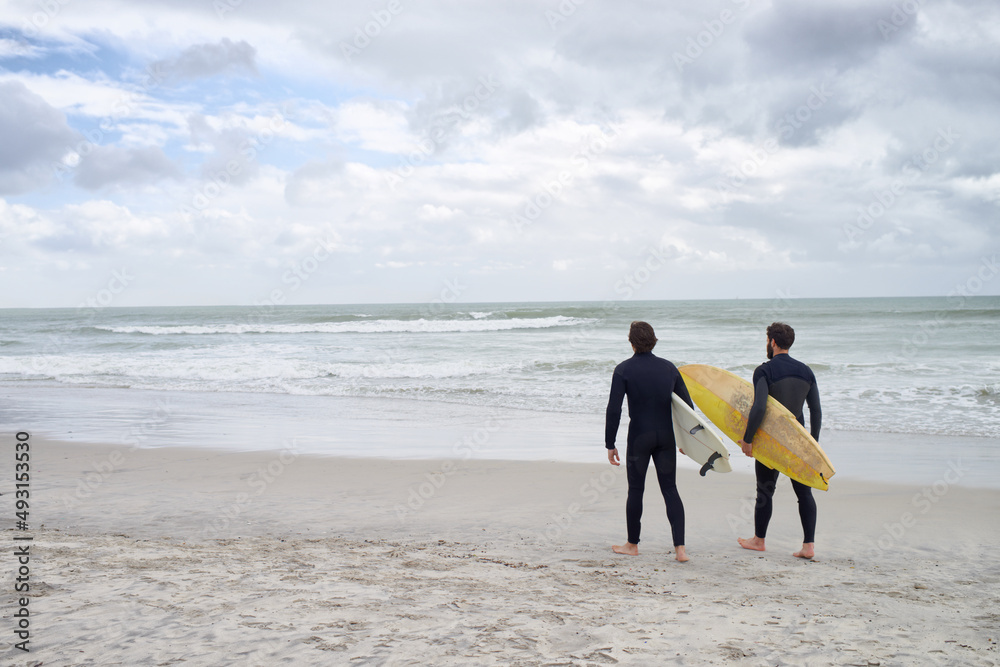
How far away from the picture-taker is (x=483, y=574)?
3855 millimetres

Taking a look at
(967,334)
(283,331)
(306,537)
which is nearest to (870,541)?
(306,537)

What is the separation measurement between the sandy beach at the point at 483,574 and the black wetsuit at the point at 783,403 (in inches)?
12.0

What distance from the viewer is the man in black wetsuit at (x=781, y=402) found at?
177 inches

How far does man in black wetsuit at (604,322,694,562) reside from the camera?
437 cm

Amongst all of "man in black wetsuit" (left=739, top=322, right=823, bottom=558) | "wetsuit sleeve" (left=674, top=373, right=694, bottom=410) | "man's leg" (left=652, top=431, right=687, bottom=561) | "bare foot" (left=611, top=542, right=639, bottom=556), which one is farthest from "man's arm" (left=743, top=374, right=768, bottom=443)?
"bare foot" (left=611, top=542, right=639, bottom=556)

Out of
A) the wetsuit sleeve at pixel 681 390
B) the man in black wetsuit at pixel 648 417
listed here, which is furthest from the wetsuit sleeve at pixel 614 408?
the wetsuit sleeve at pixel 681 390

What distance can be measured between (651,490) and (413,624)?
3863 mm

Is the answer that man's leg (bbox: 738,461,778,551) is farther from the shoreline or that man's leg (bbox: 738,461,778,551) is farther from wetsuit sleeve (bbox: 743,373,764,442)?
the shoreline

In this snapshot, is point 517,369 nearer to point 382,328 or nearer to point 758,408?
point 758,408

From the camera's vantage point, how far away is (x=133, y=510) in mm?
5543

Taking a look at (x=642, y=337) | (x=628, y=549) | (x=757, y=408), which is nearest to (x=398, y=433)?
(x=628, y=549)

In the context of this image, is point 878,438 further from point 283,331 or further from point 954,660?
point 283,331

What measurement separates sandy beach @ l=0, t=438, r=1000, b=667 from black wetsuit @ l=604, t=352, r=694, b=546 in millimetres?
419

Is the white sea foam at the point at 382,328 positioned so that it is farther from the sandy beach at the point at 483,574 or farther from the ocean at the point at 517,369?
the sandy beach at the point at 483,574
